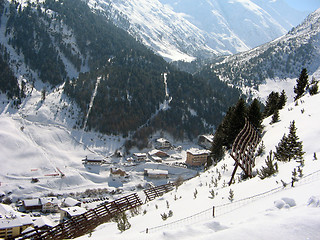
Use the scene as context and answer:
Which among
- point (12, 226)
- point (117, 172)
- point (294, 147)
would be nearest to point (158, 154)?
point (117, 172)

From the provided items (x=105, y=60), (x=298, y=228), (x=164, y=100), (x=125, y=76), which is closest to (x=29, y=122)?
(x=125, y=76)

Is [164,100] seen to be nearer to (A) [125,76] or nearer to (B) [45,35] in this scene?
(A) [125,76]

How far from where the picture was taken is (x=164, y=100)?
116 metres

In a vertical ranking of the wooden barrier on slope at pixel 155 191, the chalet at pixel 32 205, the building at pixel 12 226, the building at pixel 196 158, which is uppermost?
the wooden barrier on slope at pixel 155 191

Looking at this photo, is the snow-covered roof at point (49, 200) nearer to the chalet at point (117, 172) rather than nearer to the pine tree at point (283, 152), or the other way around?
the chalet at point (117, 172)

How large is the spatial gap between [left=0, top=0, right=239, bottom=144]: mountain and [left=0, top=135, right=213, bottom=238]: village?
35.0 ft

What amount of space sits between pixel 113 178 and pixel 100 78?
62339 mm

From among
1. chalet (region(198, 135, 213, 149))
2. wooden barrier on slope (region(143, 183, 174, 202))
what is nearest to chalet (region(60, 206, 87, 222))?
wooden barrier on slope (region(143, 183, 174, 202))

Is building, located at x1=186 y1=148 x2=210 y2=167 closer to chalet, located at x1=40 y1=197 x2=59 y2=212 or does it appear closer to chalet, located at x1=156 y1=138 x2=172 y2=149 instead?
chalet, located at x1=156 y1=138 x2=172 y2=149

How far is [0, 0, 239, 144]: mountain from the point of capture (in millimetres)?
100000

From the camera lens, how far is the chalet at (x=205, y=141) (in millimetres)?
93500

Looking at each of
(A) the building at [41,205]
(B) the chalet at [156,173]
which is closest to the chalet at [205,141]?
(B) the chalet at [156,173]

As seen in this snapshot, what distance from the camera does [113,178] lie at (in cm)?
6775

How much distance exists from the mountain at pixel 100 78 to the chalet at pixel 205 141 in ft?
15.6
